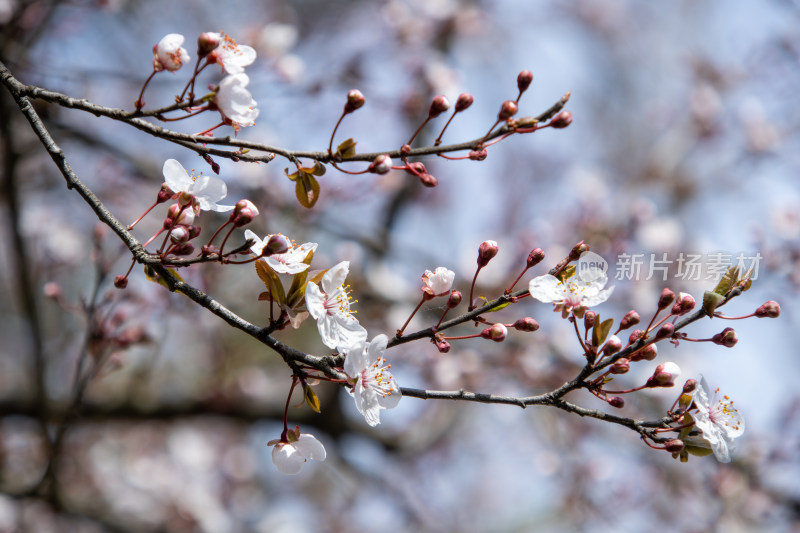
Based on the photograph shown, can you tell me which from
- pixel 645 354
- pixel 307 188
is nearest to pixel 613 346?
pixel 645 354

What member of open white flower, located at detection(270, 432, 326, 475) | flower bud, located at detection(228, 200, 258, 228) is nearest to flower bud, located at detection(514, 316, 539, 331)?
open white flower, located at detection(270, 432, 326, 475)

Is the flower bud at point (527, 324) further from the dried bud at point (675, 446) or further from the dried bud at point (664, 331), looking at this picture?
the dried bud at point (675, 446)

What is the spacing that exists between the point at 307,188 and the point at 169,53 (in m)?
0.39

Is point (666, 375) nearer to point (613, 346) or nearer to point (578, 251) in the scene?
point (613, 346)

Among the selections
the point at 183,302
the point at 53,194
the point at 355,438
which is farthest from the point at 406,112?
the point at 53,194

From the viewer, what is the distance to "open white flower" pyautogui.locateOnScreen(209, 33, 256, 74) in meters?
1.24

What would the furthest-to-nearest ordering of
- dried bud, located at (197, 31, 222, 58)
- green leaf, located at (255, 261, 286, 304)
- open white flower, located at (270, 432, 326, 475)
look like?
1. open white flower, located at (270, 432, 326, 475)
2. green leaf, located at (255, 261, 286, 304)
3. dried bud, located at (197, 31, 222, 58)

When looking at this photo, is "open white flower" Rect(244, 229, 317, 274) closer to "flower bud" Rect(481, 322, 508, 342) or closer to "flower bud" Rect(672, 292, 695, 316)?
"flower bud" Rect(481, 322, 508, 342)

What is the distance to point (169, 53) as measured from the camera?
47.7 inches

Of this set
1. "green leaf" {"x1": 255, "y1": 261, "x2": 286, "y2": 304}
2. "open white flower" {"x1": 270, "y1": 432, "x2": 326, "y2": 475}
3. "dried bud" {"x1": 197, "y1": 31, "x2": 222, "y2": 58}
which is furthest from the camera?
"open white flower" {"x1": 270, "y1": 432, "x2": 326, "y2": 475}

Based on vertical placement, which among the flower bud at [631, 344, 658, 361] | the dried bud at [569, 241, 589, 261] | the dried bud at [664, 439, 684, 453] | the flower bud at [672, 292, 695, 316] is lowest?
the dried bud at [664, 439, 684, 453]

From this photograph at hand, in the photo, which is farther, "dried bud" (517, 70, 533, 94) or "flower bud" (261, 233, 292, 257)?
"dried bud" (517, 70, 533, 94)

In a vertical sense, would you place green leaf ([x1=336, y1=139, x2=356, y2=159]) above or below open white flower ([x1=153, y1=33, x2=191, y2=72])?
below

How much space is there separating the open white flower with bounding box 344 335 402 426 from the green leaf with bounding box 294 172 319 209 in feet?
1.06
